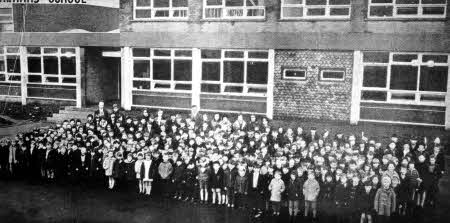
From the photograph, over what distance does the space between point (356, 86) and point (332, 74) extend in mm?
764

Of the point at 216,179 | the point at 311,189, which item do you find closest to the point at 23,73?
the point at 216,179

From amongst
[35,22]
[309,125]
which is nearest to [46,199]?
[309,125]

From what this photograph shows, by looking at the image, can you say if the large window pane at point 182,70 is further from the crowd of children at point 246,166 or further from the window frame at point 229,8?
the crowd of children at point 246,166

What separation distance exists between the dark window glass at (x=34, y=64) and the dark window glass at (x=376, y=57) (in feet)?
39.6

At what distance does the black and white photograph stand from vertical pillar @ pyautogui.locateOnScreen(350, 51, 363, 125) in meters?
0.04

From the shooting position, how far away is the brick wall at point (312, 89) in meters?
12.9

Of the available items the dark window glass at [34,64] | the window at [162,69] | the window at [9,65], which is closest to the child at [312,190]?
the window at [162,69]

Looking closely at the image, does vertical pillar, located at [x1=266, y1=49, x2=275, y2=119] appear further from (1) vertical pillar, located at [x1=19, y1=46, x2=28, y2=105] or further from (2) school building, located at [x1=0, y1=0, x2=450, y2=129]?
(1) vertical pillar, located at [x1=19, y1=46, x2=28, y2=105]

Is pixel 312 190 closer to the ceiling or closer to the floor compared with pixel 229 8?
closer to the floor

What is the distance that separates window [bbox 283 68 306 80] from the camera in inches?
524

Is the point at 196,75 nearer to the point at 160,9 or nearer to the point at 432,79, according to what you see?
the point at 160,9

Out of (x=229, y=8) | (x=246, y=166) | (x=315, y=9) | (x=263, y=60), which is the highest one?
(x=229, y=8)

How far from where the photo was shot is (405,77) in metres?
12.4

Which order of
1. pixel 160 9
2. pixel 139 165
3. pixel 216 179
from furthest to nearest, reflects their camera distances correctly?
pixel 160 9
pixel 139 165
pixel 216 179
